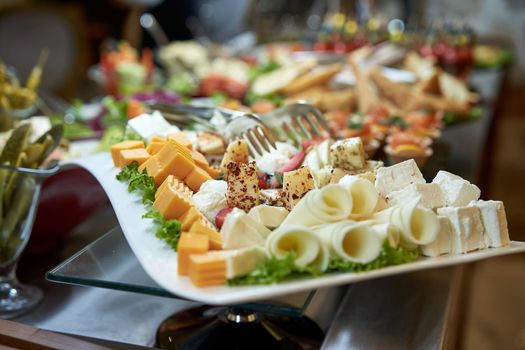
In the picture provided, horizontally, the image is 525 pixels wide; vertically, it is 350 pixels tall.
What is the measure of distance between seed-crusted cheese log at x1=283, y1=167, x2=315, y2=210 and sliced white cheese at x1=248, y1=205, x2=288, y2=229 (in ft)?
0.16

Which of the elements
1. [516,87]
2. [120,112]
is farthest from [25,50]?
[516,87]

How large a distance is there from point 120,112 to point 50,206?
0.65m

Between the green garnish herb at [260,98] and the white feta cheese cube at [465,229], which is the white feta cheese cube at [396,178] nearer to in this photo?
the white feta cheese cube at [465,229]

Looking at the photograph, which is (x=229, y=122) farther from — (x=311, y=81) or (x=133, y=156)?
(x=311, y=81)

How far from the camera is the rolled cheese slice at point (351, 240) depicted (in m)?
0.86

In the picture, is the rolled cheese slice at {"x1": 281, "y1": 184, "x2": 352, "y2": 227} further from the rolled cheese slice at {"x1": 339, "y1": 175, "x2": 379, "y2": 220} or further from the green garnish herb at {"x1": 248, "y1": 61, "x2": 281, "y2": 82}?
the green garnish herb at {"x1": 248, "y1": 61, "x2": 281, "y2": 82}

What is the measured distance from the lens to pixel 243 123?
1393 millimetres

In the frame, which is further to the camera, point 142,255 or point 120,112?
point 120,112

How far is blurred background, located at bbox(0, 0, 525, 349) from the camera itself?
114 inches

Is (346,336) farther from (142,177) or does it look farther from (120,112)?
(120,112)

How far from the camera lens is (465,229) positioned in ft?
3.04

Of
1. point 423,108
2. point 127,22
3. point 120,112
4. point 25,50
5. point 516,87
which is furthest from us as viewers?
point 516,87

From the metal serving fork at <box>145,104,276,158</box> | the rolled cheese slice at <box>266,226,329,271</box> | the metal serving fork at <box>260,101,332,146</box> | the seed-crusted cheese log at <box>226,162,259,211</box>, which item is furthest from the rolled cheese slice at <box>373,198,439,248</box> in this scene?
the metal serving fork at <box>260,101,332,146</box>

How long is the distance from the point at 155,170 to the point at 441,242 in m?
0.49
